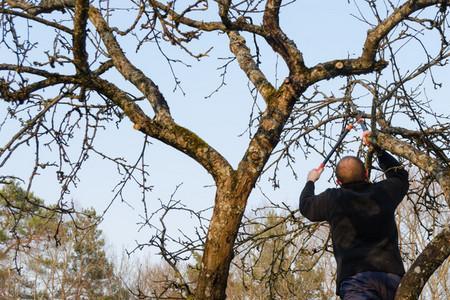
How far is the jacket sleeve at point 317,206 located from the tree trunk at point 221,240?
23.2 inches

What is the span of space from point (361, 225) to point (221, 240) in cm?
97

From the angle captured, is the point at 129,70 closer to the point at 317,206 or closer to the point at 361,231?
the point at 317,206

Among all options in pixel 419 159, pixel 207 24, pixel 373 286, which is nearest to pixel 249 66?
pixel 207 24

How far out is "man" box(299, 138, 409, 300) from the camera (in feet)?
13.5

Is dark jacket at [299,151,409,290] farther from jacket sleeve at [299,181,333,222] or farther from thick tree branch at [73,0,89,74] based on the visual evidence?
thick tree branch at [73,0,89,74]

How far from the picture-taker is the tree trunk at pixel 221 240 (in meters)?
3.77

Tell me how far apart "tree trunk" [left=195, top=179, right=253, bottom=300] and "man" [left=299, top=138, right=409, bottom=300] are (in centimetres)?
66

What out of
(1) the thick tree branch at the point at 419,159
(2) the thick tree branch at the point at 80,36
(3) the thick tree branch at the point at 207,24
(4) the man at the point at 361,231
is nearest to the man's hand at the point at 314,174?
(4) the man at the point at 361,231

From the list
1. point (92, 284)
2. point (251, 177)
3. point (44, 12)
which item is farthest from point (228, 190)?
point (92, 284)

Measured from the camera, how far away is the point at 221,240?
3.81 metres

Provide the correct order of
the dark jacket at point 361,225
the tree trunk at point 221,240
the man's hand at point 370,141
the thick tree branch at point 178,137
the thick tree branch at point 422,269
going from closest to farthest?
the thick tree branch at point 422,269 → the tree trunk at point 221,240 → the thick tree branch at point 178,137 → the dark jacket at point 361,225 → the man's hand at point 370,141

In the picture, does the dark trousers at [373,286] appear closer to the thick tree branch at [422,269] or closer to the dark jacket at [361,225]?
the dark jacket at [361,225]

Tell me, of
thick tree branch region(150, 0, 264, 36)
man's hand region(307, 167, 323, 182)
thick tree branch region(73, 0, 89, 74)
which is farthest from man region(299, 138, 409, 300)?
thick tree branch region(73, 0, 89, 74)

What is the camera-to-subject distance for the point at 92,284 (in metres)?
27.9
